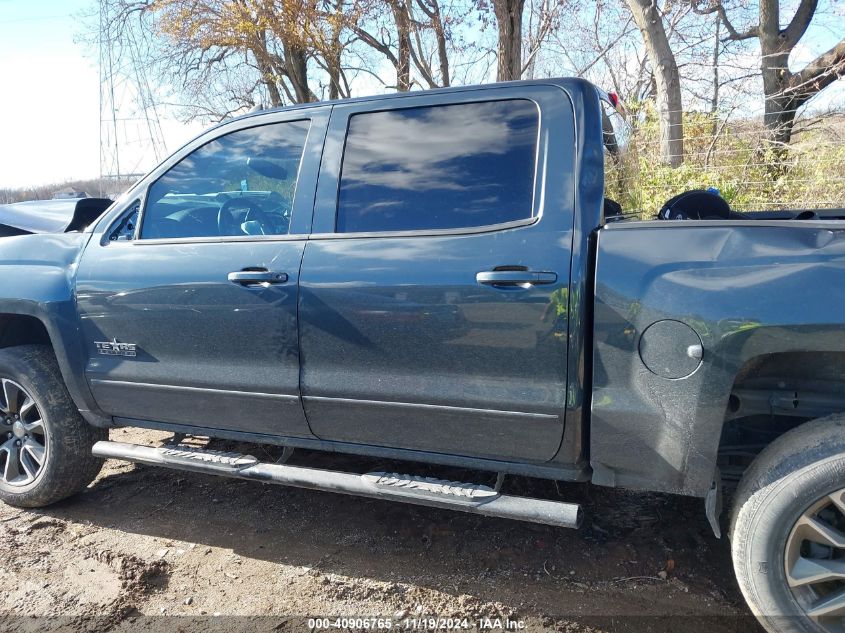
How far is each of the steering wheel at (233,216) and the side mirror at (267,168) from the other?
0.17 meters

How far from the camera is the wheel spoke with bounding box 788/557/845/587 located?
201cm

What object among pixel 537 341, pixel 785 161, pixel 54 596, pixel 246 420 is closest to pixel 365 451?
pixel 246 420

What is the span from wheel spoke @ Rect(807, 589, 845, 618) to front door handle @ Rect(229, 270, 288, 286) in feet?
7.53

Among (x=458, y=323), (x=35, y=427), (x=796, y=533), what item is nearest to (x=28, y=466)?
(x=35, y=427)

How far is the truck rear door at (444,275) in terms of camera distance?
227 centimetres

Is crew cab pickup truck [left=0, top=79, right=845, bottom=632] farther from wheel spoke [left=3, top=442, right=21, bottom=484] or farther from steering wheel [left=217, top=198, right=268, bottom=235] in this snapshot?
wheel spoke [left=3, top=442, right=21, bottom=484]

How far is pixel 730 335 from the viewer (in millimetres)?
1989

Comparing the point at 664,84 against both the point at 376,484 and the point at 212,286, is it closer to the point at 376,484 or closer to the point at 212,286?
the point at 212,286

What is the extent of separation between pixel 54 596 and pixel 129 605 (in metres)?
0.38

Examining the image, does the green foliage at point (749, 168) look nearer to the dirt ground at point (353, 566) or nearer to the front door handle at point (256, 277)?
the dirt ground at point (353, 566)

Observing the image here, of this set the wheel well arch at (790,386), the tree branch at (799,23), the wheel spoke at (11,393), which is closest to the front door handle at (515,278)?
the wheel well arch at (790,386)

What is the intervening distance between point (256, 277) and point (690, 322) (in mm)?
1756

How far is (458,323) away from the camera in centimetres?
234

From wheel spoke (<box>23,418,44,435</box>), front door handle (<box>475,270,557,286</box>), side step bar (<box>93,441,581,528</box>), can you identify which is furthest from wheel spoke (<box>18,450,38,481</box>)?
front door handle (<box>475,270,557,286</box>)
